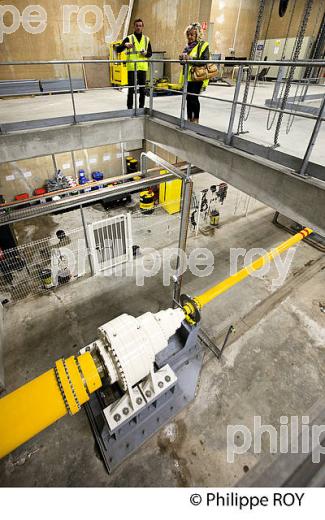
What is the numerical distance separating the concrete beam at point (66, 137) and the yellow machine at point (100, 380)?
3.85 m

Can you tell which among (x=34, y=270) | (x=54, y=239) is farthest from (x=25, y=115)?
(x=34, y=270)

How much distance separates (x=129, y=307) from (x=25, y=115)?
15.1 ft

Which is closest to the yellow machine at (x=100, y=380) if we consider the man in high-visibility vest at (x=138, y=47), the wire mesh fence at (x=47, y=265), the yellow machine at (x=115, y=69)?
the wire mesh fence at (x=47, y=265)

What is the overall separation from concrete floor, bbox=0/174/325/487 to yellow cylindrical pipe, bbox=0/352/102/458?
1850 mm

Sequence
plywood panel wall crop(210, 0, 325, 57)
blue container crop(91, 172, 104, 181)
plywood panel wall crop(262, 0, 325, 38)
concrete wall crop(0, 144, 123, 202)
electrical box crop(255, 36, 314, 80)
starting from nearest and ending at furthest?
1. concrete wall crop(0, 144, 123, 202)
2. blue container crop(91, 172, 104, 181)
3. electrical box crop(255, 36, 314, 80)
4. plywood panel wall crop(262, 0, 325, 38)
5. plywood panel wall crop(210, 0, 325, 57)

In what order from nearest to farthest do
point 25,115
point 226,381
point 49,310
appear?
1. point 226,381
2. point 49,310
3. point 25,115

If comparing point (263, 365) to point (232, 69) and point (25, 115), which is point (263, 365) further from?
point (232, 69)

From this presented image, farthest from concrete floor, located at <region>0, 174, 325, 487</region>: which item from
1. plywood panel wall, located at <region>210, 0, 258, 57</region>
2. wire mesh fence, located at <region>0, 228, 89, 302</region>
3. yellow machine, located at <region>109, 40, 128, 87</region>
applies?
plywood panel wall, located at <region>210, 0, 258, 57</region>

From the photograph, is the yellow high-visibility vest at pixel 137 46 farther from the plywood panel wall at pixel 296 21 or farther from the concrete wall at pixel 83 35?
the plywood panel wall at pixel 296 21

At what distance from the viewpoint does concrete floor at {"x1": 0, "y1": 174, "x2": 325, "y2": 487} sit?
3262 mm

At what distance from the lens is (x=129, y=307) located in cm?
527

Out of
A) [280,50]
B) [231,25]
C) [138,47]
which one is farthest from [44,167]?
[280,50]

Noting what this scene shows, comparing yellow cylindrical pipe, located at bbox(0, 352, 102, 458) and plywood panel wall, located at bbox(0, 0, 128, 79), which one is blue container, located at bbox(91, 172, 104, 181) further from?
yellow cylindrical pipe, located at bbox(0, 352, 102, 458)

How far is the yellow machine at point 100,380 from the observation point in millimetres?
1919
